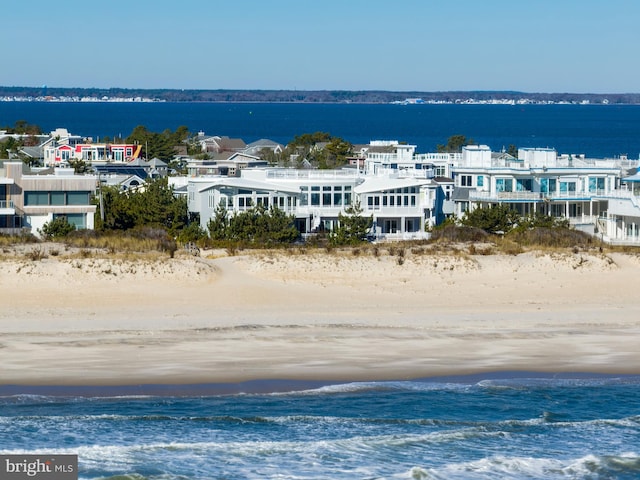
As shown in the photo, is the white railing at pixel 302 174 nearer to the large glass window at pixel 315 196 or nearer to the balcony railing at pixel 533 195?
the large glass window at pixel 315 196

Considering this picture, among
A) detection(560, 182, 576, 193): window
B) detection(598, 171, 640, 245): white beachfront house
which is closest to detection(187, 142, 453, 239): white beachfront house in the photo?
detection(560, 182, 576, 193): window

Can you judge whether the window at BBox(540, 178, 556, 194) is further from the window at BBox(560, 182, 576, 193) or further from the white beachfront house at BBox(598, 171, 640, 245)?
the white beachfront house at BBox(598, 171, 640, 245)

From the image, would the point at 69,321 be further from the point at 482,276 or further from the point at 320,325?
the point at 482,276

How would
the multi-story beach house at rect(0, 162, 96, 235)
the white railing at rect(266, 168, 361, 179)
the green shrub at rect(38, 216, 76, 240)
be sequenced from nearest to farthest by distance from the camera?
1. the green shrub at rect(38, 216, 76, 240)
2. the multi-story beach house at rect(0, 162, 96, 235)
3. the white railing at rect(266, 168, 361, 179)

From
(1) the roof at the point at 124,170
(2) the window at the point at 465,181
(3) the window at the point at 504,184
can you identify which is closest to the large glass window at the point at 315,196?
(3) the window at the point at 504,184

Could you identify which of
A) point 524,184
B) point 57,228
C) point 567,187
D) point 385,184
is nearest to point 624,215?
point 567,187

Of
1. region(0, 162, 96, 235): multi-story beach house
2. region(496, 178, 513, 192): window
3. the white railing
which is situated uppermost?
the white railing

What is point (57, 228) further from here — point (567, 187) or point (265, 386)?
point (567, 187)

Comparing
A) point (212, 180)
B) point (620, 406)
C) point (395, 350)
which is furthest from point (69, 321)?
point (212, 180)
